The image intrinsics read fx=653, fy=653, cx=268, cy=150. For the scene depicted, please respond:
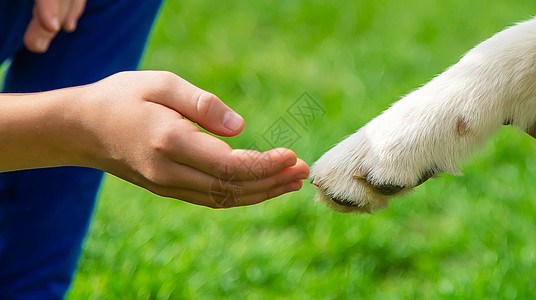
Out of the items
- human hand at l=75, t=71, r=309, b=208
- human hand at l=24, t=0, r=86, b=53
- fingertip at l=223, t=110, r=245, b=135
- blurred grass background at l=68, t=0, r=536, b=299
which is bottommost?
blurred grass background at l=68, t=0, r=536, b=299

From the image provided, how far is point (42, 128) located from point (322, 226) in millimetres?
1662

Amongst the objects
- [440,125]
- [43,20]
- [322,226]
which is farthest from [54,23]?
[322,226]

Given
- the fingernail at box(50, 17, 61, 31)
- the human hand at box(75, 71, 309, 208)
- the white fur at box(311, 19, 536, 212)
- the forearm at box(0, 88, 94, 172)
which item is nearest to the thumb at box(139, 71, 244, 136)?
the human hand at box(75, 71, 309, 208)

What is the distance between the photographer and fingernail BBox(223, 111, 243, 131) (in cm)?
137

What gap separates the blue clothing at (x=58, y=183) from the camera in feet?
7.06

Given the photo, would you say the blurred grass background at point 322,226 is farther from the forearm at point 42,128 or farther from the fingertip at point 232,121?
the forearm at point 42,128

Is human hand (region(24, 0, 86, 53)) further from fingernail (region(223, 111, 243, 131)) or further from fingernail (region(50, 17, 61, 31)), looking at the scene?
fingernail (region(223, 111, 243, 131))

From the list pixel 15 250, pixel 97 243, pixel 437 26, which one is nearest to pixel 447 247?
pixel 97 243

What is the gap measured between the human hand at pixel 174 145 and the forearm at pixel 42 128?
0.02m

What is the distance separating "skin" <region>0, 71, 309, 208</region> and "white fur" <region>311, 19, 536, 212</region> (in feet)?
1.09

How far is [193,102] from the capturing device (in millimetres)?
1354

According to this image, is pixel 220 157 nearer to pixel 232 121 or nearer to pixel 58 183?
pixel 232 121

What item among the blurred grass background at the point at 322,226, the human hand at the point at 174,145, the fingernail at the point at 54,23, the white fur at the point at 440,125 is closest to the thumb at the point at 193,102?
the human hand at the point at 174,145

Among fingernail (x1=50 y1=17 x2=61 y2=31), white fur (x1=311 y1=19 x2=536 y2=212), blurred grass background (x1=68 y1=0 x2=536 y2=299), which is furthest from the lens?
blurred grass background (x1=68 y1=0 x2=536 y2=299)
